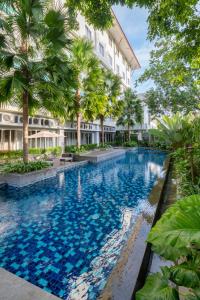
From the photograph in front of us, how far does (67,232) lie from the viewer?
539cm

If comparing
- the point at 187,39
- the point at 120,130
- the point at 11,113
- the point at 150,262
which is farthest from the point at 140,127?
the point at 150,262

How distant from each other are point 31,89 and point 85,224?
7651mm

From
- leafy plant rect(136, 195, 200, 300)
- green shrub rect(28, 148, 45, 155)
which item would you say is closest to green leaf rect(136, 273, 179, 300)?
leafy plant rect(136, 195, 200, 300)

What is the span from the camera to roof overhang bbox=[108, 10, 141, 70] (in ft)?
99.7

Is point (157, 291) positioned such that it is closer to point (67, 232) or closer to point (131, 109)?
point (67, 232)

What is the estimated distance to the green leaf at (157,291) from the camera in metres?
1.77

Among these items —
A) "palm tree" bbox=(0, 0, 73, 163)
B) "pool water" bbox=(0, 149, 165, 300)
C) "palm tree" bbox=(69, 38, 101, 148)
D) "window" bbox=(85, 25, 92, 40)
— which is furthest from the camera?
"window" bbox=(85, 25, 92, 40)

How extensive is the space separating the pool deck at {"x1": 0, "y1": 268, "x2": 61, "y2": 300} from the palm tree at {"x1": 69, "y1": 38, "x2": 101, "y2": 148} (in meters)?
15.4

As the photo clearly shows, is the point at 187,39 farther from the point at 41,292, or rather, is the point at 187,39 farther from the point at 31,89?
the point at 31,89

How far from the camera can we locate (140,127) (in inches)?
1534

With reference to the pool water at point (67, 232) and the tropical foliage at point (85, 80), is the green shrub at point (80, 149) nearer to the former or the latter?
the tropical foliage at point (85, 80)

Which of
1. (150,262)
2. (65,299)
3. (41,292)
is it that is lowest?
(65,299)

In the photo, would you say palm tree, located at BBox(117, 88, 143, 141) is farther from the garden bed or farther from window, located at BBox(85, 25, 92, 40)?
the garden bed

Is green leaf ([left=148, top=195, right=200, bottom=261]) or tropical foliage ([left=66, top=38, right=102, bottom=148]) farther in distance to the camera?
tropical foliage ([left=66, top=38, right=102, bottom=148])
